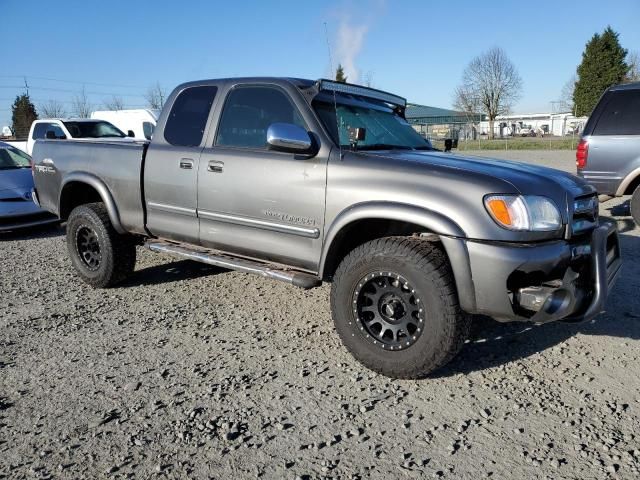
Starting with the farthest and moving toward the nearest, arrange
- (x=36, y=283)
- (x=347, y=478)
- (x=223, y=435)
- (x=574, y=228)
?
(x=36, y=283) < (x=574, y=228) < (x=223, y=435) < (x=347, y=478)

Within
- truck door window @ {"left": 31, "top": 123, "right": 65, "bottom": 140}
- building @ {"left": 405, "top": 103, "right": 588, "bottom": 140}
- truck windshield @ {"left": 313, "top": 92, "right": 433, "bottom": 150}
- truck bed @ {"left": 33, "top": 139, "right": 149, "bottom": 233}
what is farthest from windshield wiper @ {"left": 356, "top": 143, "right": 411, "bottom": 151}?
building @ {"left": 405, "top": 103, "right": 588, "bottom": 140}

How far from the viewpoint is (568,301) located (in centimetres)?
278

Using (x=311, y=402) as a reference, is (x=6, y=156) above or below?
above

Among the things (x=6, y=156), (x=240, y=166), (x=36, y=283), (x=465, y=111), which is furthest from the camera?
(x=465, y=111)

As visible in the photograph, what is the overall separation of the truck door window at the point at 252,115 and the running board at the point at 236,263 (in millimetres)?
900

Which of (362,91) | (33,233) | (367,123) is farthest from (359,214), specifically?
(33,233)

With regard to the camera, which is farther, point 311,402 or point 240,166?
point 240,166

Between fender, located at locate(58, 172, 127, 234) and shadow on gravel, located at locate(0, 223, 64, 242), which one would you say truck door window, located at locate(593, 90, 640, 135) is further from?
shadow on gravel, located at locate(0, 223, 64, 242)

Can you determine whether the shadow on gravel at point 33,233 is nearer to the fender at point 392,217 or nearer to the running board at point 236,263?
the running board at point 236,263

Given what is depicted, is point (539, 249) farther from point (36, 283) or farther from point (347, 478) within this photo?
point (36, 283)

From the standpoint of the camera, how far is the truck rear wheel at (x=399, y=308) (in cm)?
295

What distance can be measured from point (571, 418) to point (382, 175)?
5.66ft

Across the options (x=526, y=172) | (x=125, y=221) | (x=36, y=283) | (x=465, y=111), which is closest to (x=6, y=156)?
(x=36, y=283)

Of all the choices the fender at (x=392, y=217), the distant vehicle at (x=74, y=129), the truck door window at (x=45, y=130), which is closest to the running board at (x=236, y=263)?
the fender at (x=392, y=217)
